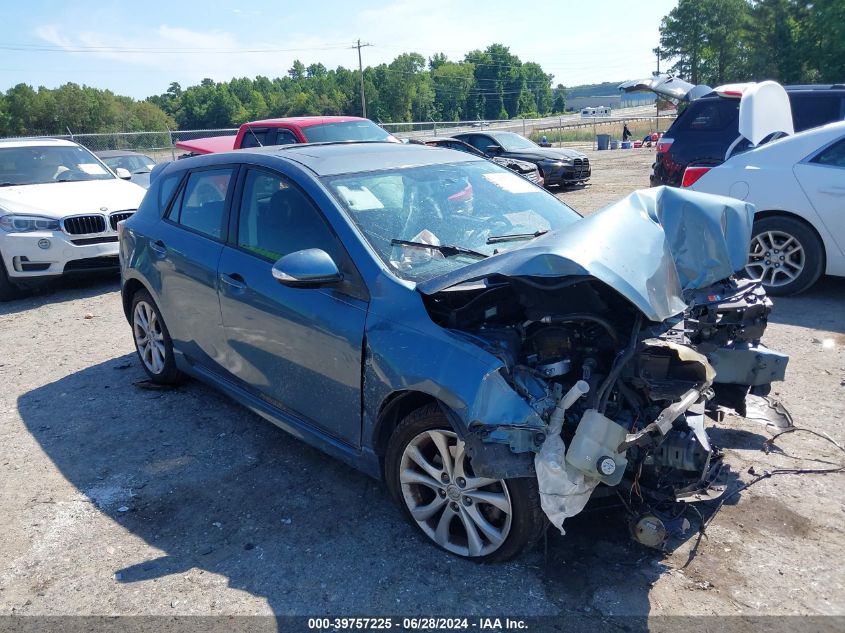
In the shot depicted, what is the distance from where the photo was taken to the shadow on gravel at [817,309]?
5.85m

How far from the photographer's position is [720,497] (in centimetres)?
325

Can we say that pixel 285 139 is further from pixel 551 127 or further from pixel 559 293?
pixel 551 127

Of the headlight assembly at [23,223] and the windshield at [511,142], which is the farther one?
the windshield at [511,142]

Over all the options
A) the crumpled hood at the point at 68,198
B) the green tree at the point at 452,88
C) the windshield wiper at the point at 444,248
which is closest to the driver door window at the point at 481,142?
the crumpled hood at the point at 68,198

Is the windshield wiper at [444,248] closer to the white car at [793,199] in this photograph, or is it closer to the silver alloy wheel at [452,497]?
the silver alloy wheel at [452,497]

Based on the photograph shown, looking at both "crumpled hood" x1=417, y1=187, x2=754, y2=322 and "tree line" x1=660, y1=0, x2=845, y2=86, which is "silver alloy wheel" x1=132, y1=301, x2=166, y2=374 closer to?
"crumpled hood" x1=417, y1=187, x2=754, y2=322

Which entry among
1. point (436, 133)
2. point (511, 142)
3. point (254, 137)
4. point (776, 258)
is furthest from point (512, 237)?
point (436, 133)

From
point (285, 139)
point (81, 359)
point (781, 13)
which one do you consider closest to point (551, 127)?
point (781, 13)

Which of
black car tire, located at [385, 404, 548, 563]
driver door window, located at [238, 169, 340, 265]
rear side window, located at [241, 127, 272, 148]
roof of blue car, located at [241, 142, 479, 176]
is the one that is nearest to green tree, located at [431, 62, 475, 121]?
rear side window, located at [241, 127, 272, 148]

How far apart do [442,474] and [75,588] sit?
1754 mm

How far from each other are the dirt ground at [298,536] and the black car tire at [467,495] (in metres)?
0.13

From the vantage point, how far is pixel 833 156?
6.23 m

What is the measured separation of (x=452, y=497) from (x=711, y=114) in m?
8.65

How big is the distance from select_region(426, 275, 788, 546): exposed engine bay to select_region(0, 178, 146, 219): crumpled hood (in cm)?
694
